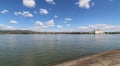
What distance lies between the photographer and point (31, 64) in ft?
46.9

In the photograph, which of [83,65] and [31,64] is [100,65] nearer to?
[83,65]

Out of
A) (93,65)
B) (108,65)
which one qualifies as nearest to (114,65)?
(108,65)

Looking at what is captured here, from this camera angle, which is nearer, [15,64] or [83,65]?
[83,65]

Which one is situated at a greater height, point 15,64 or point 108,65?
point 108,65

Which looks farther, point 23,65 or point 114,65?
point 23,65

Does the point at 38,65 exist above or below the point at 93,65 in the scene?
below

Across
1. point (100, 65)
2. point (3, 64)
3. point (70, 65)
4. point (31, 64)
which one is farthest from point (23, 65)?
point (100, 65)

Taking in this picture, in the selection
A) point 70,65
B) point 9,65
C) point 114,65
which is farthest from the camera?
point 9,65

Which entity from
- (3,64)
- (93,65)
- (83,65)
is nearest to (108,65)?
Answer: (93,65)

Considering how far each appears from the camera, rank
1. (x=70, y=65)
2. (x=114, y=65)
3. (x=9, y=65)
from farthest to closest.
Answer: (x=9, y=65) → (x=70, y=65) → (x=114, y=65)

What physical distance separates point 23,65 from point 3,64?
7.69 feet

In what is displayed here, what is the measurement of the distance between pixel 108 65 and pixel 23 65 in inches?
344

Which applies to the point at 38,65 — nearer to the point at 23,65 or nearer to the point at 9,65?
the point at 23,65

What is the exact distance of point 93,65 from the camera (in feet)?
33.0
